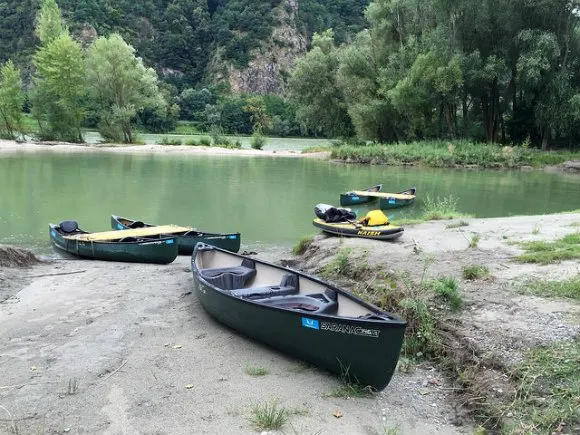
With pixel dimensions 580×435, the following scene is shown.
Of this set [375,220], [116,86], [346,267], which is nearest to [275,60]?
[116,86]

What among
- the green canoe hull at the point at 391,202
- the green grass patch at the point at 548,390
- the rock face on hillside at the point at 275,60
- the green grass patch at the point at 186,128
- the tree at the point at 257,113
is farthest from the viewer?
the rock face on hillside at the point at 275,60

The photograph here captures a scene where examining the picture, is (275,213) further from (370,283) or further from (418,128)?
(418,128)

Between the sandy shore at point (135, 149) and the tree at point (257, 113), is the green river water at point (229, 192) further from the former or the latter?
the tree at point (257, 113)

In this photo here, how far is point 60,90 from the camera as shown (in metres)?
53.1

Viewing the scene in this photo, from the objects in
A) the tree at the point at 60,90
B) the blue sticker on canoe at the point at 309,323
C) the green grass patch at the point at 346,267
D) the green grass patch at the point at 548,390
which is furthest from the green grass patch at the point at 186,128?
the green grass patch at the point at 548,390

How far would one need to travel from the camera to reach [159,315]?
25.0 ft

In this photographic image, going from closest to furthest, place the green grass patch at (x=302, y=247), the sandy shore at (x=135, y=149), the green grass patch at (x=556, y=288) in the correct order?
the green grass patch at (x=556, y=288) → the green grass patch at (x=302, y=247) → the sandy shore at (x=135, y=149)

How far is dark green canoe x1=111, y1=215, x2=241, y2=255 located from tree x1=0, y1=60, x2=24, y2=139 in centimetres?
4610

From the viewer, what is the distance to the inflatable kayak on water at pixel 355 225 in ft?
39.1

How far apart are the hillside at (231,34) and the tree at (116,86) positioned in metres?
56.7

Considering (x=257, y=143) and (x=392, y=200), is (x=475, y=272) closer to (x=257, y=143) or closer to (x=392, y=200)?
(x=392, y=200)

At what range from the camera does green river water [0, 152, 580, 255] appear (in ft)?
53.3

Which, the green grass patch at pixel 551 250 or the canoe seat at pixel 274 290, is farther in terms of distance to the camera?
the green grass patch at pixel 551 250

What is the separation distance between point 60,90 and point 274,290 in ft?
174
